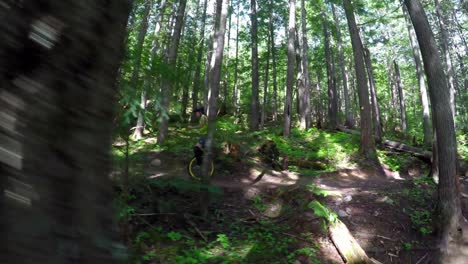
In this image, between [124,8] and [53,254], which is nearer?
[53,254]

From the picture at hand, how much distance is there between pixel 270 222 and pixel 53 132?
659cm

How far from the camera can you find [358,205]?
771 cm

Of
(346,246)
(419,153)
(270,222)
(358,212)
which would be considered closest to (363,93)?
(419,153)

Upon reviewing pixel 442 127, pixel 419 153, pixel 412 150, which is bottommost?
pixel 419 153

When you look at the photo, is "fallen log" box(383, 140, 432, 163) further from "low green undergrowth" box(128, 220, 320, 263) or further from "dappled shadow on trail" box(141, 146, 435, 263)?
"low green undergrowth" box(128, 220, 320, 263)

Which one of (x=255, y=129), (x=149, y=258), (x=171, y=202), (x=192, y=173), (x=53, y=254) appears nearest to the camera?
(x=53, y=254)

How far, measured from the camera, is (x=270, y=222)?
22.8 feet

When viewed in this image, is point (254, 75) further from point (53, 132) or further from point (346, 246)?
point (53, 132)

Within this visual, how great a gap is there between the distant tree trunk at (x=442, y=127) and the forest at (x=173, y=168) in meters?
0.03

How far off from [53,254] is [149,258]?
4.56m

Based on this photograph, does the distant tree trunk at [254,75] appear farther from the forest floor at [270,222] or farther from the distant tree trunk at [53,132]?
the distant tree trunk at [53,132]

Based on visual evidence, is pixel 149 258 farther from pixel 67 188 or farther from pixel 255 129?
pixel 255 129

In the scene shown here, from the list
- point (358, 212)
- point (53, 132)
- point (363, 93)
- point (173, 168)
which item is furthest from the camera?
point (363, 93)

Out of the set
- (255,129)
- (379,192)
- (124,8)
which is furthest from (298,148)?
(124,8)
